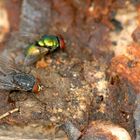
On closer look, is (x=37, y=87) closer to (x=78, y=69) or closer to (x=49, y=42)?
(x=78, y=69)

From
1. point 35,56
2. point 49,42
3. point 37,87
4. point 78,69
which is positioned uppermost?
point 49,42

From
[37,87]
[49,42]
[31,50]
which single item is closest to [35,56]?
[31,50]

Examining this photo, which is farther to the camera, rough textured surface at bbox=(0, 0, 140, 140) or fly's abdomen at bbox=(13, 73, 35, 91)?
fly's abdomen at bbox=(13, 73, 35, 91)

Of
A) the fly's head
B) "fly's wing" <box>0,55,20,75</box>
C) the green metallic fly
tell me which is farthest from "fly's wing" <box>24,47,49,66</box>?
the fly's head

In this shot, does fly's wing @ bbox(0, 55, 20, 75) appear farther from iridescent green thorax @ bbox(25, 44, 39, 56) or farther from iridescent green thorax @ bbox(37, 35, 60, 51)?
iridescent green thorax @ bbox(37, 35, 60, 51)

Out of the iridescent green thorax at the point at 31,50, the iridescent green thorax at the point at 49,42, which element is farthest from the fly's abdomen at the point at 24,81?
the iridescent green thorax at the point at 49,42

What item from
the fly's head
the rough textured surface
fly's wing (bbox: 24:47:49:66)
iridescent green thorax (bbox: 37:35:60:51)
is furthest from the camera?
iridescent green thorax (bbox: 37:35:60:51)

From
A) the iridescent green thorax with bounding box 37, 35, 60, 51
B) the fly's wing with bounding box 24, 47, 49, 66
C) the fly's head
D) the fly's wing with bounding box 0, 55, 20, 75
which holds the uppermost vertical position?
the iridescent green thorax with bounding box 37, 35, 60, 51

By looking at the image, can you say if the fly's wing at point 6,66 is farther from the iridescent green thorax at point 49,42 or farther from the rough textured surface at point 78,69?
the iridescent green thorax at point 49,42
